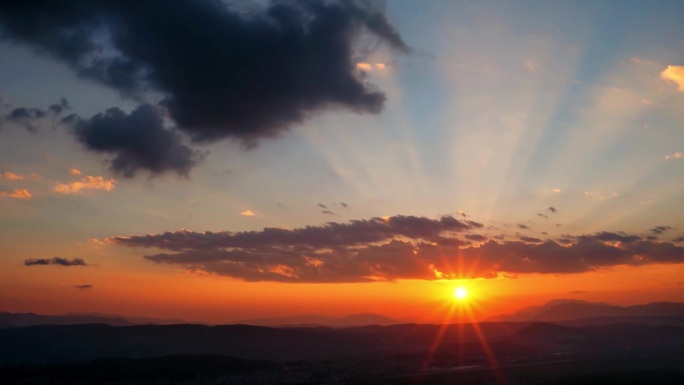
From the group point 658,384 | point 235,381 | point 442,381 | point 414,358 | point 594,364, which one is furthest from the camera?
point 414,358

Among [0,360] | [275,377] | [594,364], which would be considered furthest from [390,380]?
[0,360]

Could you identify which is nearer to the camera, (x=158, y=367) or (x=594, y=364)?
(x=158, y=367)

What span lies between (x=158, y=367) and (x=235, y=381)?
23517 mm

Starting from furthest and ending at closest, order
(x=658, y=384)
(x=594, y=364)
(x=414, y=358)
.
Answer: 1. (x=414, y=358)
2. (x=594, y=364)
3. (x=658, y=384)

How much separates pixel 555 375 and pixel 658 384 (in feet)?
85.9

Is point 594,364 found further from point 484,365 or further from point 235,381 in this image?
point 235,381

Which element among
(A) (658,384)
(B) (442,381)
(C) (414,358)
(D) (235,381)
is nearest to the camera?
(A) (658,384)

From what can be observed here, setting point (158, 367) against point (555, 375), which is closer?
point (555, 375)

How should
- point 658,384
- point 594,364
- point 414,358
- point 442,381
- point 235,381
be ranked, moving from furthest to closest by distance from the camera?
1. point 414,358
2. point 594,364
3. point 235,381
4. point 442,381
5. point 658,384

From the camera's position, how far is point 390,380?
14062 centimetres

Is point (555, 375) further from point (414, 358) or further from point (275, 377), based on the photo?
point (275, 377)

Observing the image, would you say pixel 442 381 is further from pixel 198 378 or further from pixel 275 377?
pixel 198 378

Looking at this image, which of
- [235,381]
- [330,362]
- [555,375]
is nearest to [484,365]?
[555,375]

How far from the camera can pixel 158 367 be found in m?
151
